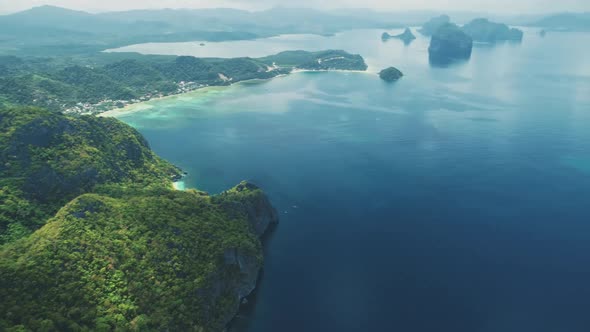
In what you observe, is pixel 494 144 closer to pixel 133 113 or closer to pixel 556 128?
pixel 556 128

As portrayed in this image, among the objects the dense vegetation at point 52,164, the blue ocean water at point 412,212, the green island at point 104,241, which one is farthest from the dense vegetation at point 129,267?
the dense vegetation at point 52,164

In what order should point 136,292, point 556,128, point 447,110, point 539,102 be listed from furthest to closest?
point 539,102
point 447,110
point 556,128
point 136,292

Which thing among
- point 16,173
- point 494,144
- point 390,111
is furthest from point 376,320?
point 390,111

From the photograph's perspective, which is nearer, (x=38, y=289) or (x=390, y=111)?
(x=38, y=289)

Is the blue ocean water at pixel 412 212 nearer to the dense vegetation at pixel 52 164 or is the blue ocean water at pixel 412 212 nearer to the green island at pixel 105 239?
the green island at pixel 105 239

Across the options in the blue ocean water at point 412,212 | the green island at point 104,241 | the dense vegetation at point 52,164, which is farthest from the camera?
the dense vegetation at point 52,164

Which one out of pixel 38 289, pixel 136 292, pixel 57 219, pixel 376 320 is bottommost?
pixel 376 320
